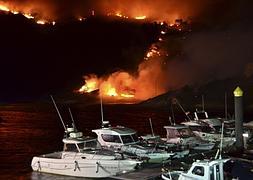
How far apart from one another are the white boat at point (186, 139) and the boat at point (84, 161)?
36.6 ft

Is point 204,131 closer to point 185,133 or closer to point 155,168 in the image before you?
point 185,133

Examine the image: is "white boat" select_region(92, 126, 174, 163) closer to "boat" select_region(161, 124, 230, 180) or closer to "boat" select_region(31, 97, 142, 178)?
"boat" select_region(31, 97, 142, 178)

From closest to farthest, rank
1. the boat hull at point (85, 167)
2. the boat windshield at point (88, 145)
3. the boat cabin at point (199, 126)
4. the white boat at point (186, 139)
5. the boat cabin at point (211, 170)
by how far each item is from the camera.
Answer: the boat cabin at point (211, 170)
the boat hull at point (85, 167)
the boat windshield at point (88, 145)
the white boat at point (186, 139)
the boat cabin at point (199, 126)

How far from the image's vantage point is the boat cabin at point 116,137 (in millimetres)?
48809

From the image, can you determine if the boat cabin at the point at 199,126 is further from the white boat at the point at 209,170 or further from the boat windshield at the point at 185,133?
the white boat at the point at 209,170

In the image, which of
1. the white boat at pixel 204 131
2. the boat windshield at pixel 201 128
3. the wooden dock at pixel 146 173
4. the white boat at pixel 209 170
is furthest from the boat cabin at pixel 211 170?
the boat windshield at pixel 201 128

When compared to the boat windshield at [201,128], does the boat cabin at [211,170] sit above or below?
below

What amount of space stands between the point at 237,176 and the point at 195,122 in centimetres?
2836

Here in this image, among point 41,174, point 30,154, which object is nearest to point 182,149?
point 41,174

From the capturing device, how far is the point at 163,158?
47062 mm

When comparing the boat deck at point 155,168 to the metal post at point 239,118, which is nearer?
the boat deck at point 155,168

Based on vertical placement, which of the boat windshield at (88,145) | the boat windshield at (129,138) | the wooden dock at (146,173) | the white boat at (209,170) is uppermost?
the boat windshield at (129,138)

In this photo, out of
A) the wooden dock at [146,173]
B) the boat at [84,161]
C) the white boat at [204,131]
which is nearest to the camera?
the wooden dock at [146,173]

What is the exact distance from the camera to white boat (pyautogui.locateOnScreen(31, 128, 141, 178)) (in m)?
43.9
